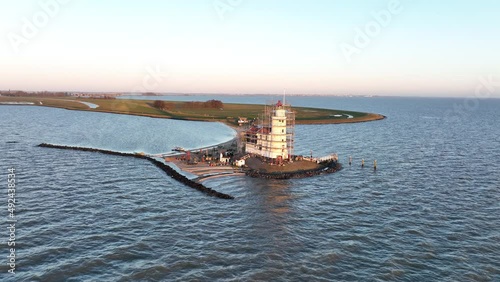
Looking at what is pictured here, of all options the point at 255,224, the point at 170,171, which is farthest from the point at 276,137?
the point at 255,224

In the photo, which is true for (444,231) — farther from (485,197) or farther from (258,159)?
(258,159)

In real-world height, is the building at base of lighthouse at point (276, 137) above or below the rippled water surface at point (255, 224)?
above

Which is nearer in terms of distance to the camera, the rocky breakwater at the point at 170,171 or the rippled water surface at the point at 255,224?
the rippled water surface at the point at 255,224

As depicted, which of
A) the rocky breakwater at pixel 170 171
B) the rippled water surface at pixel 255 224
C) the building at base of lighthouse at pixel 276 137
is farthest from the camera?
the building at base of lighthouse at pixel 276 137

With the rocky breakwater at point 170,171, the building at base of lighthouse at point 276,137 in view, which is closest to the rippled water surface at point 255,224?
the rocky breakwater at point 170,171

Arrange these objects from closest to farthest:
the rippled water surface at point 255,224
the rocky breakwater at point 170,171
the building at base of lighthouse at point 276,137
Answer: the rippled water surface at point 255,224 → the rocky breakwater at point 170,171 → the building at base of lighthouse at point 276,137

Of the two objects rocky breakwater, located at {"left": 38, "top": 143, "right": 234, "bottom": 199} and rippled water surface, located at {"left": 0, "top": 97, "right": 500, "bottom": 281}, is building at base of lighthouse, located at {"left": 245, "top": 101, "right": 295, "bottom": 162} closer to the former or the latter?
rippled water surface, located at {"left": 0, "top": 97, "right": 500, "bottom": 281}

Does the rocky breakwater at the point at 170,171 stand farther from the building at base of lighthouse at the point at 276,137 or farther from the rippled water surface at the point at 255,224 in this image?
the building at base of lighthouse at the point at 276,137

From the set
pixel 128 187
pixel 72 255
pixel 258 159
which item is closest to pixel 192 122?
pixel 258 159

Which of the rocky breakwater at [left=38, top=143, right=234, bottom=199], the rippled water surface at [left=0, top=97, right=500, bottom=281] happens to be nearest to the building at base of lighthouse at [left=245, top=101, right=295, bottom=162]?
the rippled water surface at [left=0, top=97, right=500, bottom=281]
